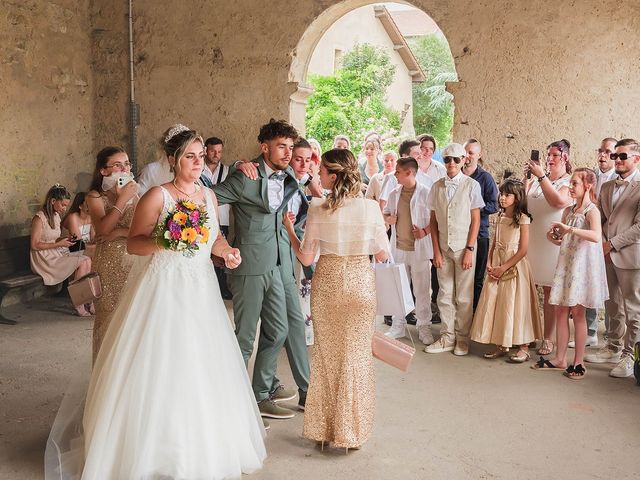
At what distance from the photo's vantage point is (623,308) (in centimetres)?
613

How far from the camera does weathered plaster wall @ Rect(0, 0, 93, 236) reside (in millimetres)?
8430

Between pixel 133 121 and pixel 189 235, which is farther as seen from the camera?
pixel 133 121

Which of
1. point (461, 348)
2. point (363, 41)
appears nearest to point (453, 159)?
point (461, 348)

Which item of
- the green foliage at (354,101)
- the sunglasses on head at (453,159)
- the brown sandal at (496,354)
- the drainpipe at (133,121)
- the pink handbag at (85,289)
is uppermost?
the green foliage at (354,101)

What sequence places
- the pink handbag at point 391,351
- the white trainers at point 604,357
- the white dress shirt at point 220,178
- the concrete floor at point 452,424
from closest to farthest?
the concrete floor at point 452,424 < the pink handbag at point 391,351 < the white trainers at point 604,357 < the white dress shirt at point 220,178

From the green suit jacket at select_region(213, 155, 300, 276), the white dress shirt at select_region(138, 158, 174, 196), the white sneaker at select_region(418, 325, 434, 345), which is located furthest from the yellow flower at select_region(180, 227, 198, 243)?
the white dress shirt at select_region(138, 158, 174, 196)

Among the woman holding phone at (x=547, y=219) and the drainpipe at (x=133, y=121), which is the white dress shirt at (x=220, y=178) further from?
the woman holding phone at (x=547, y=219)

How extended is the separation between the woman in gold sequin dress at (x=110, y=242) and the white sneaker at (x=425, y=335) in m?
3.19

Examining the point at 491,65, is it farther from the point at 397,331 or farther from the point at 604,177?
the point at 397,331

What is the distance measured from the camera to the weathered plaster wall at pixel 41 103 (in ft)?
27.7

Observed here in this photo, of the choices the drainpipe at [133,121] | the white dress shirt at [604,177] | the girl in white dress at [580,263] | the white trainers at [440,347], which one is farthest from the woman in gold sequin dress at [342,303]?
the drainpipe at [133,121]

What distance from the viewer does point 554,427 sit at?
476 centimetres

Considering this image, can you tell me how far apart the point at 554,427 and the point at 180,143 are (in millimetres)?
3047

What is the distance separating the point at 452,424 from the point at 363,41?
22.9 metres
